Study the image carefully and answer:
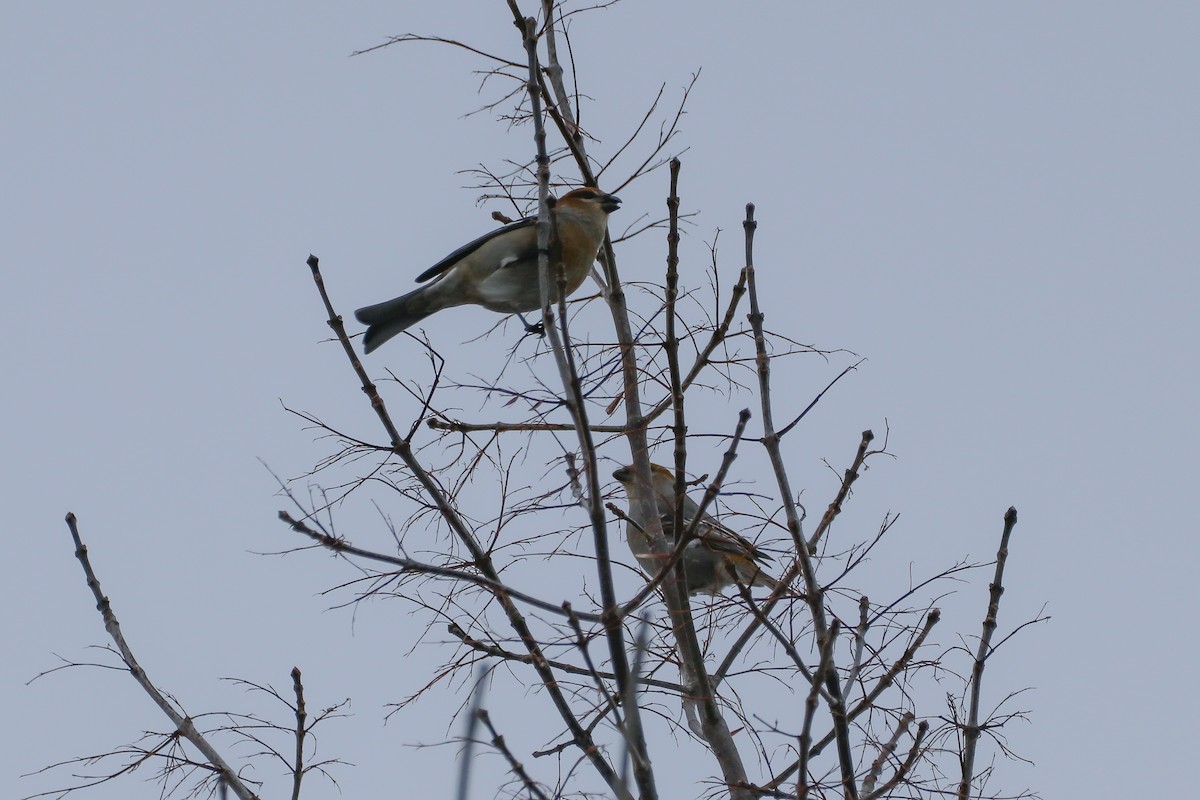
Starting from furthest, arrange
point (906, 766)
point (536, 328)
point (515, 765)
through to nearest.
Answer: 1. point (536, 328)
2. point (906, 766)
3. point (515, 765)

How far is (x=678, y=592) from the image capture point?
4.57 metres

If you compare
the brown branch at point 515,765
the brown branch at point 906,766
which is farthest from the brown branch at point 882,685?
the brown branch at point 515,765

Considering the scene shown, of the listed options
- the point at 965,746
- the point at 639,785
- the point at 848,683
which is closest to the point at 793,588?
the point at 848,683

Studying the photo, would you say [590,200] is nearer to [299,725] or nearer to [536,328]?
[536,328]

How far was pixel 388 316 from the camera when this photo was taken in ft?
20.3

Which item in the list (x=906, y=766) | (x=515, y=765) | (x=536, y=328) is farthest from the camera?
(x=536, y=328)

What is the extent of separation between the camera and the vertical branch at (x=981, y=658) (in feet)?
15.1

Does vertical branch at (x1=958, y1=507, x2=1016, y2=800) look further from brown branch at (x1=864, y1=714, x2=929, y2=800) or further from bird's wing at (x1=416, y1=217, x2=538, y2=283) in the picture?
bird's wing at (x1=416, y1=217, x2=538, y2=283)

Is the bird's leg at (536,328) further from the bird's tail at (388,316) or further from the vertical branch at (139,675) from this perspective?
the vertical branch at (139,675)

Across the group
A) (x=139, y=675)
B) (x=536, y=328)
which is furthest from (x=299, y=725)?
(x=536, y=328)

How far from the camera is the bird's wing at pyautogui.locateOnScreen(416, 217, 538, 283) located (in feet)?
20.6

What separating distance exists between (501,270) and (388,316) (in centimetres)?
61

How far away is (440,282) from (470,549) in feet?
6.92

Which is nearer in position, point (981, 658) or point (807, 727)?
point (807, 727)
